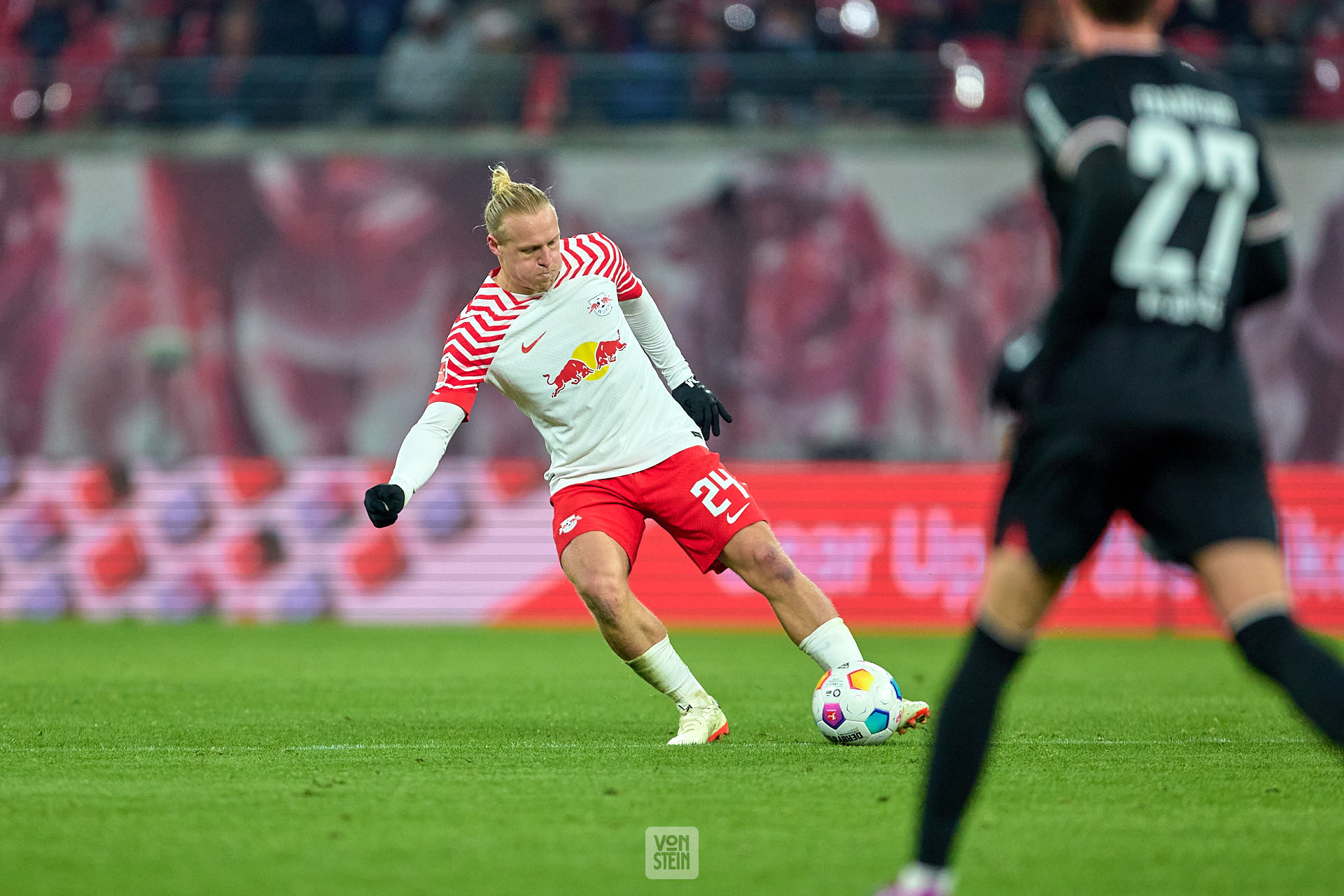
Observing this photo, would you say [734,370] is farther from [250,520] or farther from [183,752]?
[183,752]

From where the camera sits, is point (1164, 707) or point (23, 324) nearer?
point (1164, 707)

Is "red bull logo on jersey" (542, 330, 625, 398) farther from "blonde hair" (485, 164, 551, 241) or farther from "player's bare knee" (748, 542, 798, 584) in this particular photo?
"player's bare knee" (748, 542, 798, 584)

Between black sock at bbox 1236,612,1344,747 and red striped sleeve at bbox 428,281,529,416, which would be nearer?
black sock at bbox 1236,612,1344,747

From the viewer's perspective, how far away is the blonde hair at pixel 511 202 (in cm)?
639

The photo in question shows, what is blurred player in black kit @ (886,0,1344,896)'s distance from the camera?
360cm

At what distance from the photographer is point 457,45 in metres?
18.0

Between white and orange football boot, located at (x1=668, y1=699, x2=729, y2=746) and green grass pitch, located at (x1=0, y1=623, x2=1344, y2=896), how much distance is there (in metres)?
0.12

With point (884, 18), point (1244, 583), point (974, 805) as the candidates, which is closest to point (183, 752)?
point (974, 805)

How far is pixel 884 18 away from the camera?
58.6 ft

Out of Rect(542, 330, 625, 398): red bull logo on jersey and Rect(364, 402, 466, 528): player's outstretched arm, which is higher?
Rect(542, 330, 625, 398): red bull logo on jersey

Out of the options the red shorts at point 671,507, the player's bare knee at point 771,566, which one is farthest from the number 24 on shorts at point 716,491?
the player's bare knee at point 771,566

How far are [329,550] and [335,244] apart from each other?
4.73 m

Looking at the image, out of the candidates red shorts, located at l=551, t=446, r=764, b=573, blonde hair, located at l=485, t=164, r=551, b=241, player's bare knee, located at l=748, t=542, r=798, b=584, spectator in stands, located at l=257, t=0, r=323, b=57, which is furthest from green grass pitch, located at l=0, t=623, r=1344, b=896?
spectator in stands, located at l=257, t=0, r=323, b=57

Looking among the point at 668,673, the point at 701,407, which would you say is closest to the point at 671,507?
the point at 701,407
